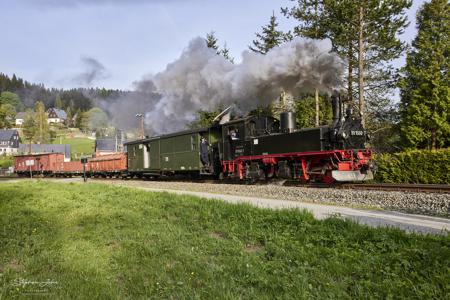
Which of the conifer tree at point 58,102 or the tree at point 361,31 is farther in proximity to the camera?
the conifer tree at point 58,102

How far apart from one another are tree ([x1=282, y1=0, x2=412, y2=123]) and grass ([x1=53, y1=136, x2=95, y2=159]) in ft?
256

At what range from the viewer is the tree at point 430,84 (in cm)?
2730

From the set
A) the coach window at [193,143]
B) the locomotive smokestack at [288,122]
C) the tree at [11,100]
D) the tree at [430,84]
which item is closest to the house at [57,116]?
the tree at [11,100]

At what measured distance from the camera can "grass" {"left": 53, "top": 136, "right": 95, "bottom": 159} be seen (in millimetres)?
100306

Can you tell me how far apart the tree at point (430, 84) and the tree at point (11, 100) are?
453ft

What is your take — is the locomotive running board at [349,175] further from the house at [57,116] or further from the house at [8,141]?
the house at [57,116]

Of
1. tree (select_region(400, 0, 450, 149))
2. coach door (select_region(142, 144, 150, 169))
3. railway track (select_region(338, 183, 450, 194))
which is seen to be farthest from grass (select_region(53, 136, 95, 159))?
railway track (select_region(338, 183, 450, 194))

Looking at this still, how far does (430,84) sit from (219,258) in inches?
1063

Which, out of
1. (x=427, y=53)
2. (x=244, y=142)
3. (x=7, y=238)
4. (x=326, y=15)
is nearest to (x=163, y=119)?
(x=244, y=142)

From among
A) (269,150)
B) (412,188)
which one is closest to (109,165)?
(269,150)

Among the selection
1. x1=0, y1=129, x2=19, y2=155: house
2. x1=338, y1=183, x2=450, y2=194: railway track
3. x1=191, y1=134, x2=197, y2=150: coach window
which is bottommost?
x1=338, y1=183, x2=450, y2=194: railway track

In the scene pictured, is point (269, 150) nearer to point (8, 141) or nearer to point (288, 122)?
point (288, 122)

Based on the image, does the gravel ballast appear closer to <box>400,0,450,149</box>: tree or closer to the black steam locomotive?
the black steam locomotive

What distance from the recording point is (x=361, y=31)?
25.1 meters
